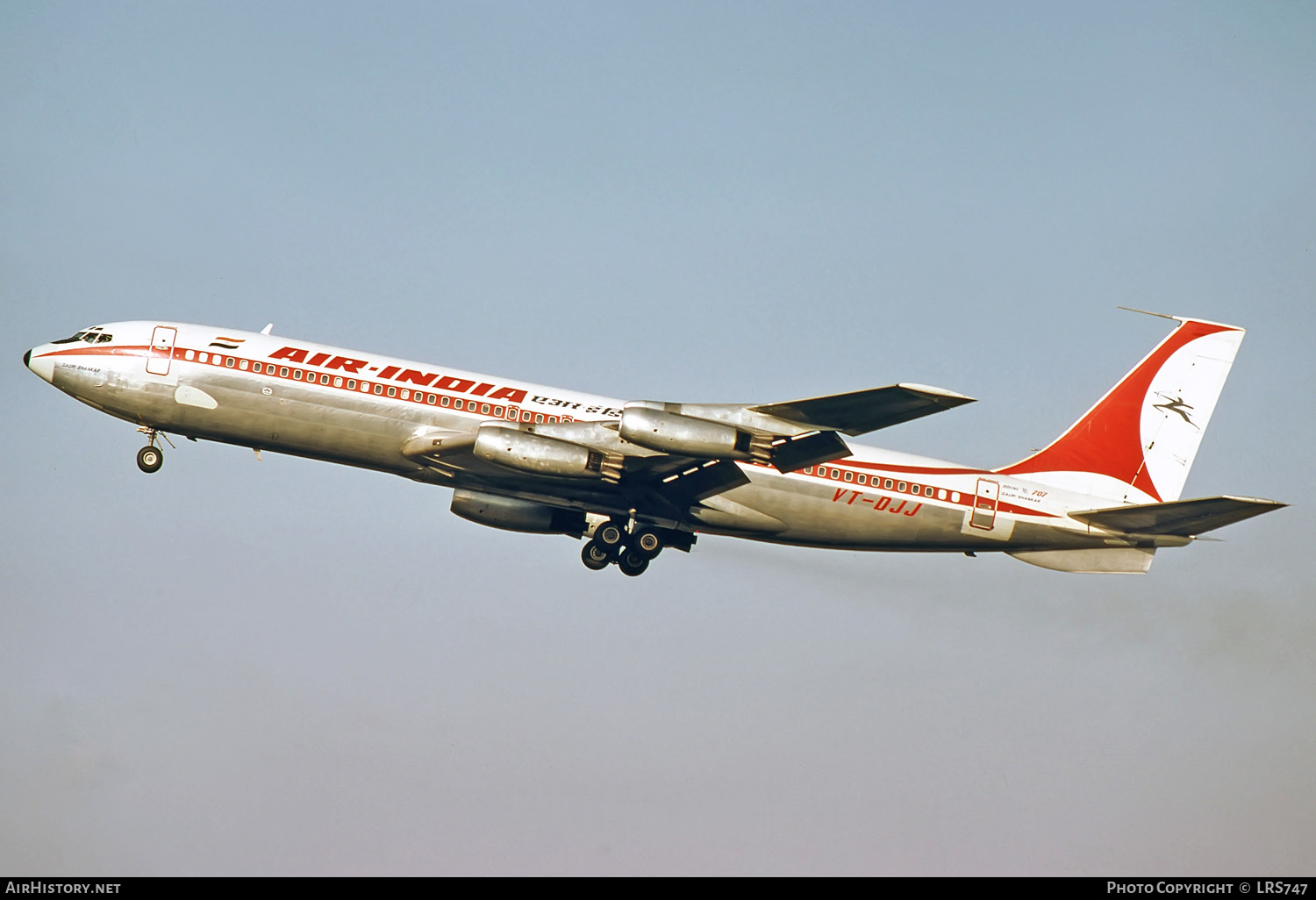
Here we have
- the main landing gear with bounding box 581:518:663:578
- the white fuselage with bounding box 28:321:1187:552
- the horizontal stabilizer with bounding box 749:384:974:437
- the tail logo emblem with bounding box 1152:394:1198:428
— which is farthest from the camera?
the tail logo emblem with bounding box 1152:394:1198:428

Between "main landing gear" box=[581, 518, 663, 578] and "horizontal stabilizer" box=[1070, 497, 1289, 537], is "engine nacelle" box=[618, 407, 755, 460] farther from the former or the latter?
"horizontal stabilizer" box=[1070, 497, 1289, 537]

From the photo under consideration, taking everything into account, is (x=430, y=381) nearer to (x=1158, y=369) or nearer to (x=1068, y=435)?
(x=1068, y=435)

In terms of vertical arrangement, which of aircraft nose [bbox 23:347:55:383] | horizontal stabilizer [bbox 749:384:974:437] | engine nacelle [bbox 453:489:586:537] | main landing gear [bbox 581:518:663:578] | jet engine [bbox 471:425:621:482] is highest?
aircraft nose [bbox 23:347:55:383]

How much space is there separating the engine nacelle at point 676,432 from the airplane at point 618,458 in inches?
1.7

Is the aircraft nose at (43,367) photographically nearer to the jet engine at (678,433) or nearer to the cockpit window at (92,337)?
the cockpit window at (92,337)

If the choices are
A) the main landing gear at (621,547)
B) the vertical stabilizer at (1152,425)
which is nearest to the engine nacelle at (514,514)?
the main landing gear at (621,547)

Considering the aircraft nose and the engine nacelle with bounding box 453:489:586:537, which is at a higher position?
the aircraft nose

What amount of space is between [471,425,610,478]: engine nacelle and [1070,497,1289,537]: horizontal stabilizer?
576 inches

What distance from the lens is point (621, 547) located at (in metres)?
40.2

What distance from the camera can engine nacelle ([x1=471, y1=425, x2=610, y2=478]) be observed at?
3438 cm

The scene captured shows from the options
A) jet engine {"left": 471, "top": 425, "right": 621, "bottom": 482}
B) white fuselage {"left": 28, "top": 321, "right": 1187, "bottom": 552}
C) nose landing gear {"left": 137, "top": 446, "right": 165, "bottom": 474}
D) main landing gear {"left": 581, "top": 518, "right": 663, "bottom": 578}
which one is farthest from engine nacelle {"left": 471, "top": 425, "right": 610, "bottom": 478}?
nose landing gear {"left": 137, "top": 446, "right": 165, "bottom": 474}

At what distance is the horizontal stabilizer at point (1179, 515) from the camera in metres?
33.5

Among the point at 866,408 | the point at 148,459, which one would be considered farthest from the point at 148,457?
the point at 866,408
